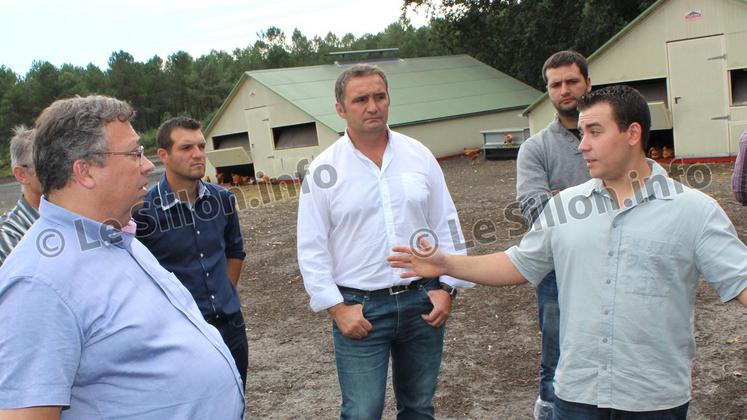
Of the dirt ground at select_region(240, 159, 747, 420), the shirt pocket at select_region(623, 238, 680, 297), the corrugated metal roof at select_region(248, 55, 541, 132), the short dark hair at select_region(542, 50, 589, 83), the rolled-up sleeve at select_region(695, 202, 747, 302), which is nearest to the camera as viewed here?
the rolled-up sleeve at select_region(695, 202, 747, 302)

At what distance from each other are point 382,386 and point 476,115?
21081 mm

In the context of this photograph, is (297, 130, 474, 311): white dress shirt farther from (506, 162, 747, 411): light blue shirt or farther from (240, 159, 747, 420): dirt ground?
(240, 159, 747, 420): dirt ground

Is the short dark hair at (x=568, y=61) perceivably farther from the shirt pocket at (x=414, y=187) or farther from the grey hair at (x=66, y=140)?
the grey hair at (x=66, y=140)

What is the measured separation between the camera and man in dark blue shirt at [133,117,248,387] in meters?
3.88

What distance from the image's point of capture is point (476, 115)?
23781 mm

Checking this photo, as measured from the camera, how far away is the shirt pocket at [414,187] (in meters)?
3.51

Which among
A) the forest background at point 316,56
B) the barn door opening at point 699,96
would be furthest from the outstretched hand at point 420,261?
the barn door opening at point 699,96

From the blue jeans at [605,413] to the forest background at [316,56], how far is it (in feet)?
20.2

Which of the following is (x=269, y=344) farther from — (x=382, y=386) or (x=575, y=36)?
(x=575, y=36)

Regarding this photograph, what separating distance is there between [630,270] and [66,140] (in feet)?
6.81

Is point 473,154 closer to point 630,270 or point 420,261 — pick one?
point 420,261

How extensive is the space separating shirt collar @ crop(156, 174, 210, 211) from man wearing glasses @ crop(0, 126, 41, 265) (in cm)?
71

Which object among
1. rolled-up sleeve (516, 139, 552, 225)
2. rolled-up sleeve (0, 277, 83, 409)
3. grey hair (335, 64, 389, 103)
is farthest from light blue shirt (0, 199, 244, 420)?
rolled-up sleeve (516, 139, 552, 225)

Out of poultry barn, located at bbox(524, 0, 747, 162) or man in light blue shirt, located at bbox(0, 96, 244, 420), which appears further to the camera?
poultry barn, located at bbox(524, 0, 747, 162)
